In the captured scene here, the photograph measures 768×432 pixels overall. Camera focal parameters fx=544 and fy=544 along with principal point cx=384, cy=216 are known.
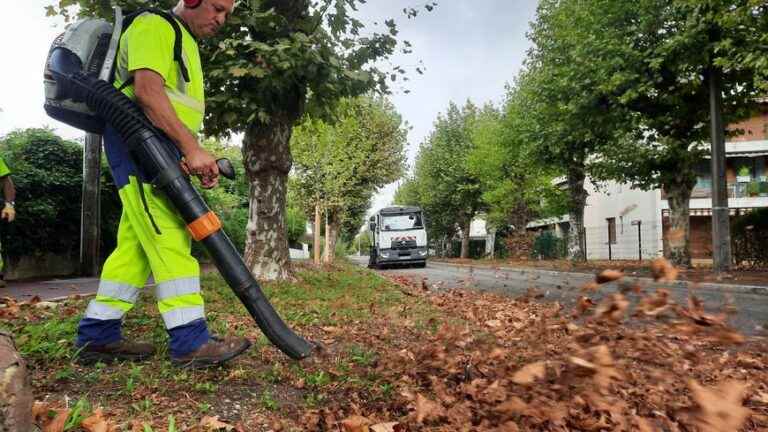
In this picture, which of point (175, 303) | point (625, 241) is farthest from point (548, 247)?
point (175, 303)

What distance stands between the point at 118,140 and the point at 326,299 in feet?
13.8

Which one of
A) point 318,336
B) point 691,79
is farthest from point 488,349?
point 691,79

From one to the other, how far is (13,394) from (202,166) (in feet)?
4.45

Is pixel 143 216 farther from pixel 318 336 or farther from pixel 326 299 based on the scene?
pixel 326 299

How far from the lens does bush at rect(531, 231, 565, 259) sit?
35500 mm

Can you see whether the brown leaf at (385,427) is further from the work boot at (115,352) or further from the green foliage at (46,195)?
the green foliage at (46,195)

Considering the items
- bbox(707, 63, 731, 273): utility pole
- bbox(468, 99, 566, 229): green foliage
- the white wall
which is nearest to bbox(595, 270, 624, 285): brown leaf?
bbox(707, 63, 731, 273): utility pole

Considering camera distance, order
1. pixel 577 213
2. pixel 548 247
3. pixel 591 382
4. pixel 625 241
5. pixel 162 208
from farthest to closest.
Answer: pixel 548 247 < pixel 625 241 < pixel 577 213 < pixel 162 208 < pixel 591 382

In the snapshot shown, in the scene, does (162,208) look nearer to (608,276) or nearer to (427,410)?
(427,410)

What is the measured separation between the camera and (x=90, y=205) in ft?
34.9

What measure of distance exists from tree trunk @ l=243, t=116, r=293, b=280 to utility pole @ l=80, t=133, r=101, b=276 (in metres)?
3.87

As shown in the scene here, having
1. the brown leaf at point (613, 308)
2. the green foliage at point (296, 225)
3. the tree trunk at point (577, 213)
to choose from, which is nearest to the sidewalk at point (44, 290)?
the brown leaf at point (613, 308)

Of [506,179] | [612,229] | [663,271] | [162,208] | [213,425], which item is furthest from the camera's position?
[612,229]

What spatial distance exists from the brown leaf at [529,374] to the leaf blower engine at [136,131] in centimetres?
117
